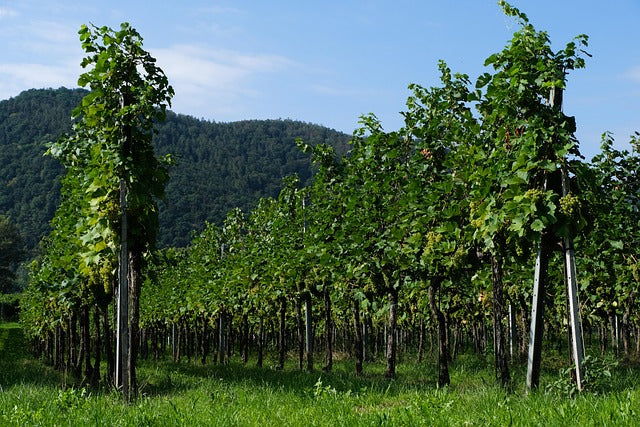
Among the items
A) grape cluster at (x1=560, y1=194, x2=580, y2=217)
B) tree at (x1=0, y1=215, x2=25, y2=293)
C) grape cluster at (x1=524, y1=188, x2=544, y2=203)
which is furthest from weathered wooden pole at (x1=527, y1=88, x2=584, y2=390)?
tree at (x1=0, y1=215, x2=25, y2=293)

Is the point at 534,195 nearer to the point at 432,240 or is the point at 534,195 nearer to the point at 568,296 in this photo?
the point at 568,296

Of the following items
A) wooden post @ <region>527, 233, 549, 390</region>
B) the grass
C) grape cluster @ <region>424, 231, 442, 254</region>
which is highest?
grape cluster @ <region>424, 231, 442, 254</region>

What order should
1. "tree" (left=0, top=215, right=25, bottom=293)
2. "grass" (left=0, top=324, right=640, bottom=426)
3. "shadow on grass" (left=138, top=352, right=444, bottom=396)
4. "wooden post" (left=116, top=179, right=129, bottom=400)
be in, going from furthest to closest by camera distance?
"tree" (left=0, top=215, right=25, bottom=293)
"shadow on grass" (left=138, top=352, right=444, bottom=396)
"wooden post" (left=116, top=179, right=129, bottom=400)
"grass" (left=0, top=324, right=640, bottom=426)

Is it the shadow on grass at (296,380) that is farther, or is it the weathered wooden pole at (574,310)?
the shadow on grass at (296,380)

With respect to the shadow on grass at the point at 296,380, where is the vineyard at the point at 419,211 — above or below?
above

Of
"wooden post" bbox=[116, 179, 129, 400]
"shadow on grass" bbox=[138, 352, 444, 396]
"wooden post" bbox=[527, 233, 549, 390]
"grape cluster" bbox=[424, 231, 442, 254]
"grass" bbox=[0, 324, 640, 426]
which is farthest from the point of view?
"shadow on grass" bbox=[138, 352, 444, 396]

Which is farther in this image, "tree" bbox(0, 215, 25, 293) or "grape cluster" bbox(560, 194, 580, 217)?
"tree" bbox(0, 215, 25, 293)

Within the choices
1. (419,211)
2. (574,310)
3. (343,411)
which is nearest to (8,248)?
(419,211)

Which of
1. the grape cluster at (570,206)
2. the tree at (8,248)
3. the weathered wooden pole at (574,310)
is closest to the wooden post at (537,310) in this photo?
the weathered wooden pole at (574,310)

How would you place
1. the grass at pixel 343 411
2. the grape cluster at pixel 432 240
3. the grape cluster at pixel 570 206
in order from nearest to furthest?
the grass at pixel 343 411 < the grape cluster at pixel 570 206 < the grape cluster at pixel 432 240

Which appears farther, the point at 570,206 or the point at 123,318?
the point at 123,318

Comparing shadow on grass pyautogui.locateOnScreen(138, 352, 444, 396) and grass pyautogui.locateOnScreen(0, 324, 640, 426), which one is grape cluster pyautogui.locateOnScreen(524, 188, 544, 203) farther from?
shadow on grass pyautogui.locateOnScreen(138, 352, 444, 396)

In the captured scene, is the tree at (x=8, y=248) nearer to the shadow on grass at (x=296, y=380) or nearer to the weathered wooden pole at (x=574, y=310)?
the shadow on grass at (x=296, y=380)

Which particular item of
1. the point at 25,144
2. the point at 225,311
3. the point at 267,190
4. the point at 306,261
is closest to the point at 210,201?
the point at 267,190
